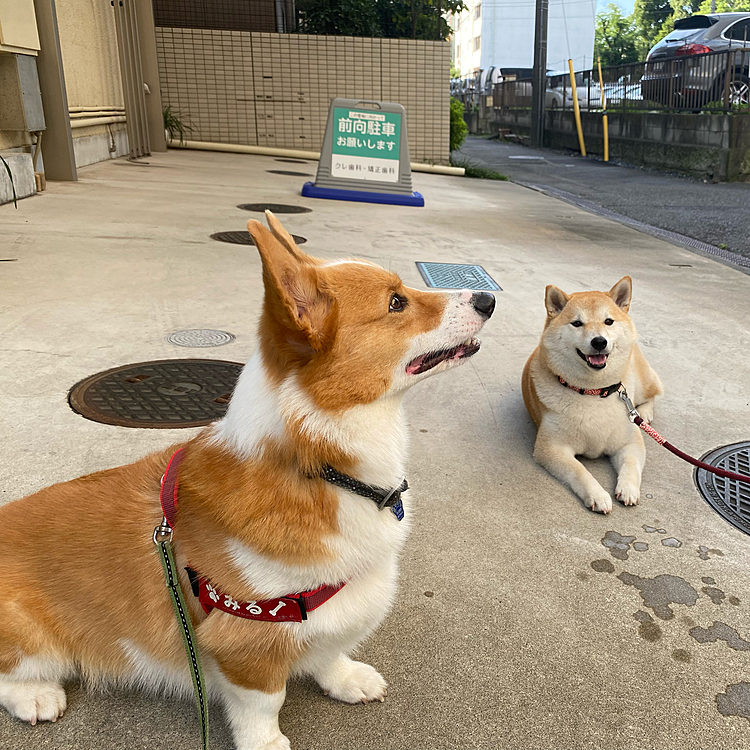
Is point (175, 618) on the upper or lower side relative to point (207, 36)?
lower

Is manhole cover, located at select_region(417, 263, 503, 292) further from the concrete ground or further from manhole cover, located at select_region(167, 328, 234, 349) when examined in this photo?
manhole cover, located at select_region(167, 328, 234, 349)

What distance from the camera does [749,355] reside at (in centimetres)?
473

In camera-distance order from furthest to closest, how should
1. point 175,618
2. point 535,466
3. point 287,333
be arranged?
point 535,466
point 175,618
point 287,333

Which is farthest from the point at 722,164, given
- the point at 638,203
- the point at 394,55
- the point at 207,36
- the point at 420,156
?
the point at 207,36

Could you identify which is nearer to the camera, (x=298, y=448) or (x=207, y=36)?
(x=298, y=448)

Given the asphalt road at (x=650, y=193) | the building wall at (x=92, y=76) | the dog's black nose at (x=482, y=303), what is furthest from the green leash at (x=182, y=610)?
the building wall at (x=92, y=76)

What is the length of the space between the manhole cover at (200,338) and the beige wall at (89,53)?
7.12 m

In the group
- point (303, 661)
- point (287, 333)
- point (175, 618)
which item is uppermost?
point (287, 333)

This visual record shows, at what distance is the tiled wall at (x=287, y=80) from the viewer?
1477 cm

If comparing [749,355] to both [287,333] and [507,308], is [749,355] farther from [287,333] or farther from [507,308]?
[287,333]

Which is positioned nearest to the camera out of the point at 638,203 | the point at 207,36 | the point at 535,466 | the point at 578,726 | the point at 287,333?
the point at 287,333

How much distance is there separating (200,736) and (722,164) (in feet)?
54.5

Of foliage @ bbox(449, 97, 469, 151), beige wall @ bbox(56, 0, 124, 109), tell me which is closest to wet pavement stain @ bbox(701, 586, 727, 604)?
beige wall @ bbox(56, 0, 124, 109)

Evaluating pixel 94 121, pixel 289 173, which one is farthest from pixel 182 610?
pixel 289 173
